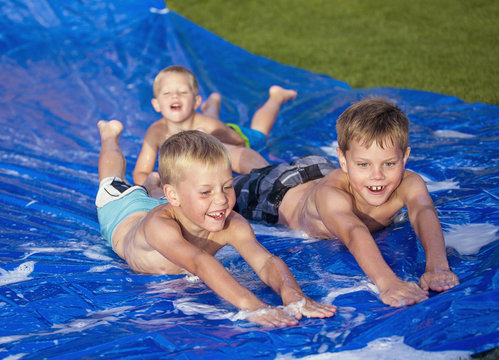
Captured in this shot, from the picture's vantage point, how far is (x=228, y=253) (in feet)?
8.20

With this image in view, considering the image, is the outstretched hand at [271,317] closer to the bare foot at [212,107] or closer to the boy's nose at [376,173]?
the boy's nose at [376,173]

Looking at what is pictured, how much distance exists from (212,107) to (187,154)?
82.8 inches

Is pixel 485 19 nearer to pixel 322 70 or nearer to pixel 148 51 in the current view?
pixel 322 70

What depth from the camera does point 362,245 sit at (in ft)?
6.81

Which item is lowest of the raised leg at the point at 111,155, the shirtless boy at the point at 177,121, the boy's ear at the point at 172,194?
the boy's ear at the point at 172,194

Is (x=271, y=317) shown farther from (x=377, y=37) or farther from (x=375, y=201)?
(x=377, y=37)

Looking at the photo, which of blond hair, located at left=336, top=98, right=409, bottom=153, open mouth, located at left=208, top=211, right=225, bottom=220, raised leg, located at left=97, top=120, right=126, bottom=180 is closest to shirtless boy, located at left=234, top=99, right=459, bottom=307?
blond hair, located at left=336, top=98, right=409, bottom=153

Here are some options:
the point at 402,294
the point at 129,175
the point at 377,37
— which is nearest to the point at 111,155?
the point at 129,175

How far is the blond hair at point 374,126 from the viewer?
2.20 metres

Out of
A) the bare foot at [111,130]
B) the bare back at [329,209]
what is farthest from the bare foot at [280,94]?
the bare back at [329,209]

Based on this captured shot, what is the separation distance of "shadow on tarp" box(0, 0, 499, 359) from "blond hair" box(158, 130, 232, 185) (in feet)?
1.36

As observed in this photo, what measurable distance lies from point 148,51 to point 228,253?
302cm

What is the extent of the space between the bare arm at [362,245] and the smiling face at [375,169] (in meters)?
0.09

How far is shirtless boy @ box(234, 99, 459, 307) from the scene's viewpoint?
1.96m
